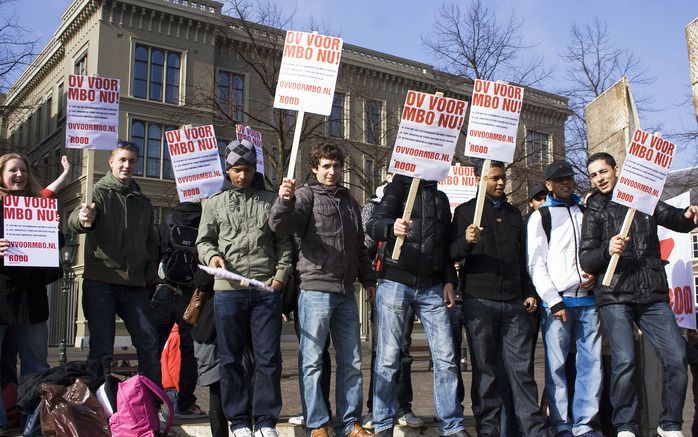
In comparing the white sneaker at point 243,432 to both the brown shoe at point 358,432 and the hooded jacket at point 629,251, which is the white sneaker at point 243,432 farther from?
the hooded jacket at point 629,251

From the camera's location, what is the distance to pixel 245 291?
532cm

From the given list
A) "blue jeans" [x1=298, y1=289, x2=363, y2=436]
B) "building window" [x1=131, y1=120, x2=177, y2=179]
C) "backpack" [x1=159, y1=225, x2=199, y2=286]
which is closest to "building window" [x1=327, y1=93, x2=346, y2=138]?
"building window" [x1=131, y1=120, x2=177, y2=179]

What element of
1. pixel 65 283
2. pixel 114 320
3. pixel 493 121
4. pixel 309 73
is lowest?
pixel 65 283

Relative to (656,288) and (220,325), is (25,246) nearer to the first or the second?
(220,325)

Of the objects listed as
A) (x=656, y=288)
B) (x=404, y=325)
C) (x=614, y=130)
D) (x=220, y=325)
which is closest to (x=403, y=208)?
(x=404, y=325)

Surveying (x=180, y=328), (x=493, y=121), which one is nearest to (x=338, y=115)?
(x=180, y=328)

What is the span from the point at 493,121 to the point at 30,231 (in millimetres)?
3842

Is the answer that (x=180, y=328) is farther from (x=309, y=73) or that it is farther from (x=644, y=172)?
(x=644, y=172)

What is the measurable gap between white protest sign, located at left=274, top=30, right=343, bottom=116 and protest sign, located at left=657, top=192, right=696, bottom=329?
3549 mm

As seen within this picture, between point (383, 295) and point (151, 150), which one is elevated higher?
point (151, 150)

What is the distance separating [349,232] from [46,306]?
2.54 metres

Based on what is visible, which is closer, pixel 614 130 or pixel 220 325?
pixel 220 325

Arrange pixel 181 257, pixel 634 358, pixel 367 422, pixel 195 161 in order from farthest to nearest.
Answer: pixel 195 161, pixel 181 257, pixel 367 422, pixel 634 358

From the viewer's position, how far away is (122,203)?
19.4 ft
